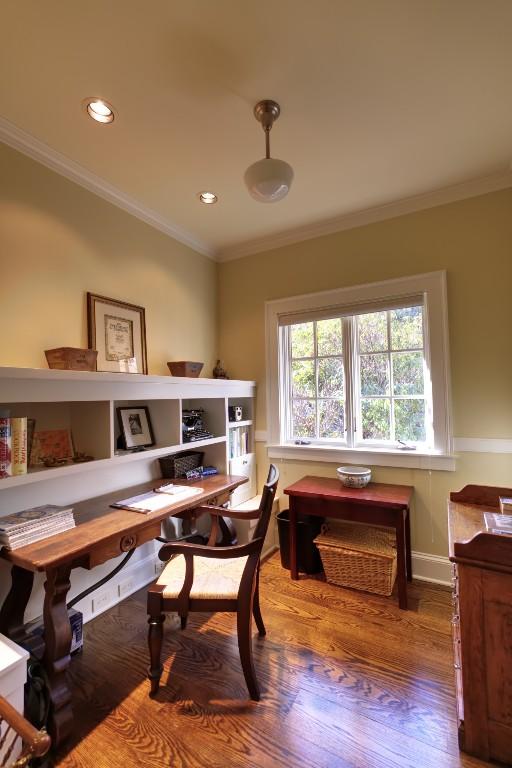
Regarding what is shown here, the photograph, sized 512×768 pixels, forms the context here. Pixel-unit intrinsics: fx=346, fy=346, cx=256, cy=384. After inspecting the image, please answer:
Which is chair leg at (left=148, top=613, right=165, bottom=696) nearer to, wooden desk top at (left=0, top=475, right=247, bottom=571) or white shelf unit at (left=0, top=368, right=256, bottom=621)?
wooden desk top at (left=0, top=475, right=247, bottom=571)

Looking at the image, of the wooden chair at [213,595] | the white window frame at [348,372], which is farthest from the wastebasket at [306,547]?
the wooden chair at [213,595]

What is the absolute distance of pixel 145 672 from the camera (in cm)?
169

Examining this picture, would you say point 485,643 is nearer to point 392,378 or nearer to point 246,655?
point 246,655

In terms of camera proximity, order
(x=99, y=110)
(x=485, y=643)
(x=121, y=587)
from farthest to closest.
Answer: (x=121, y=587), (x=99, y=110), (x=485, y=643)

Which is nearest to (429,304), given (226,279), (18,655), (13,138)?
(226,279)

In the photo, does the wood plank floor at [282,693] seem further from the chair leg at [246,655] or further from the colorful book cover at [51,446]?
the colorful book cover at [51,446]

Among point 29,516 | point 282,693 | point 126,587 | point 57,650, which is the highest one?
point 29,516

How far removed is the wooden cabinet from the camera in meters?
1.23

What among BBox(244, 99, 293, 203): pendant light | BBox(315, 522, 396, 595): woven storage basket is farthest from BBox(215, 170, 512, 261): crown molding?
BBox(315, 522, 396, 595): woven storage basket

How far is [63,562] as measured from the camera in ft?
4.47

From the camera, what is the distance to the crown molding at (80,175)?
179 centimetres

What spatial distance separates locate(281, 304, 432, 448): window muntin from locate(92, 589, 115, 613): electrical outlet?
1713 mm

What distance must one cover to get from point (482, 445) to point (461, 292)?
1040 mm

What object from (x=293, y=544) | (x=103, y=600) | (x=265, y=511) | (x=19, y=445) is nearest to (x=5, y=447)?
(x=19, y=445)
